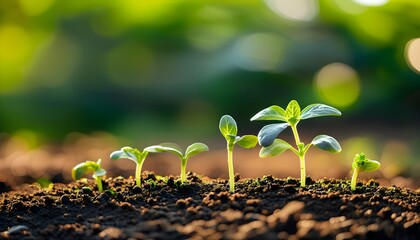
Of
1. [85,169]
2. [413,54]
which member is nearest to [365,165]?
[85,169]

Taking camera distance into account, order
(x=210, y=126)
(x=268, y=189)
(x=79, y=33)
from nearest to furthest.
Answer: (x=268, y=189), (x=210, y=126), (x=79, y=33)

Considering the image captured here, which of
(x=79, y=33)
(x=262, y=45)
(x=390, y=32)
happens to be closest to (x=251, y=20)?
(x=262, y=45)

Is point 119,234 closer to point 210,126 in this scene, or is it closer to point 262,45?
point 210,126

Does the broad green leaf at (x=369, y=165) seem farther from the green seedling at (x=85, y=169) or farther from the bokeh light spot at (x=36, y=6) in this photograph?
the bokeh light spot at (x=36, y=6)

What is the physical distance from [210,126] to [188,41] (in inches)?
41.1

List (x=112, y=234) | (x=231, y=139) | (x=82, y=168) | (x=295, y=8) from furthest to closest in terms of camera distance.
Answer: (x=295, y=8) < (x=82, y=168) < (x=231, y=139) < (x=112, y=234)

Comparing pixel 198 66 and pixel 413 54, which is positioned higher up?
pixel 198 66

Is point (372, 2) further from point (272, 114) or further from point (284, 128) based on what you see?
point (284, 128)

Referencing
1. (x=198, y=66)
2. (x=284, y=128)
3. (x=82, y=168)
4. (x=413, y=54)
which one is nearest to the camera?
(x=284, y=128)

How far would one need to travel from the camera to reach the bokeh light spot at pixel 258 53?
5.32 metres

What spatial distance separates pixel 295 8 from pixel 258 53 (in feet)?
2.28

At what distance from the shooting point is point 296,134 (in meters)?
1.71

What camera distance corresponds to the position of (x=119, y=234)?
138cm

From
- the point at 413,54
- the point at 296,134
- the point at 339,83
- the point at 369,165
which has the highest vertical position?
the point at 413,54
